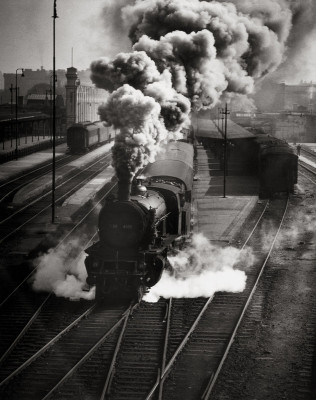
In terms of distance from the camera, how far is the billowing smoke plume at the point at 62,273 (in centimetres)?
1938

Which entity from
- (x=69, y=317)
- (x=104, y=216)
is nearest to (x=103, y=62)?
(x=104, y=216)

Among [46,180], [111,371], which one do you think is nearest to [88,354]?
[111,371]

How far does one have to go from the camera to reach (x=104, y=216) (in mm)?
17797

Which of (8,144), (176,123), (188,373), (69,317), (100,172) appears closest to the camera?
(188,373)

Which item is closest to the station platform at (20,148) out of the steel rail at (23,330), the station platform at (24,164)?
the station platform at (24,164)

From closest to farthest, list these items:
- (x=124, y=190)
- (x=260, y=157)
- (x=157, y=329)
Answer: (x=157, y=329), (x=124, y=190), (x=260, y=157)

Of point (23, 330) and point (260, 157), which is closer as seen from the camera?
point (23, 330)

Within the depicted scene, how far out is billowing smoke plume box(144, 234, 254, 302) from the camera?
64.3 ft

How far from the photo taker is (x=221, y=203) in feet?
128

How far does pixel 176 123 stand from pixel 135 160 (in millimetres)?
3591

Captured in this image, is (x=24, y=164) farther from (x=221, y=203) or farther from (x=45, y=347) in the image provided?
(x=45, y=347)

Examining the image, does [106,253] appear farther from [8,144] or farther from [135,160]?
[8,144]

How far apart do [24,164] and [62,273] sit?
37.2 meters

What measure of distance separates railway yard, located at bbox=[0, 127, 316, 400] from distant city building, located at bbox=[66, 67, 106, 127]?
175 feet
